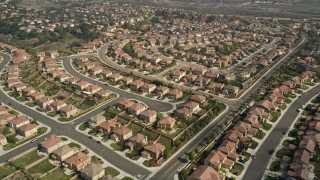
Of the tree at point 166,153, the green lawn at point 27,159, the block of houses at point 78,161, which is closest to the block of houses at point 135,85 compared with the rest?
the tree at point 166,153

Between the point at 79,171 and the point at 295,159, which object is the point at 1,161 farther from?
the point at 295,159

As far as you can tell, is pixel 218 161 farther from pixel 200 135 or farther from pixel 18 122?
pixel 18 122

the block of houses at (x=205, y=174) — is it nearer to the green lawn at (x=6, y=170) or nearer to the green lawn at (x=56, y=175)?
the green lawn at (x=56, y=175)

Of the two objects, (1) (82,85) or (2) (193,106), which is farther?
(1) (82,85)

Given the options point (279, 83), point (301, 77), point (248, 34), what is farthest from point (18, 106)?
point (248, 34)

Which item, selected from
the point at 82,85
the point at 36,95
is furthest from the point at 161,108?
the point at 36,95

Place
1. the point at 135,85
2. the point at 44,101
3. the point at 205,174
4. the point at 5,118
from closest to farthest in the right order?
the point at 205,174, the point at 5,118, the point at 44,101, the point at 135,85

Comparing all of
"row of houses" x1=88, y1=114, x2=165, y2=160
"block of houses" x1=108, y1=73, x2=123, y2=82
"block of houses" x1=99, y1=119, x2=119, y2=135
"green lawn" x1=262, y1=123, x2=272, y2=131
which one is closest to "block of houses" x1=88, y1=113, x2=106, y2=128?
"row of houses" x1=88, y1=114, x2=165, y2=160
